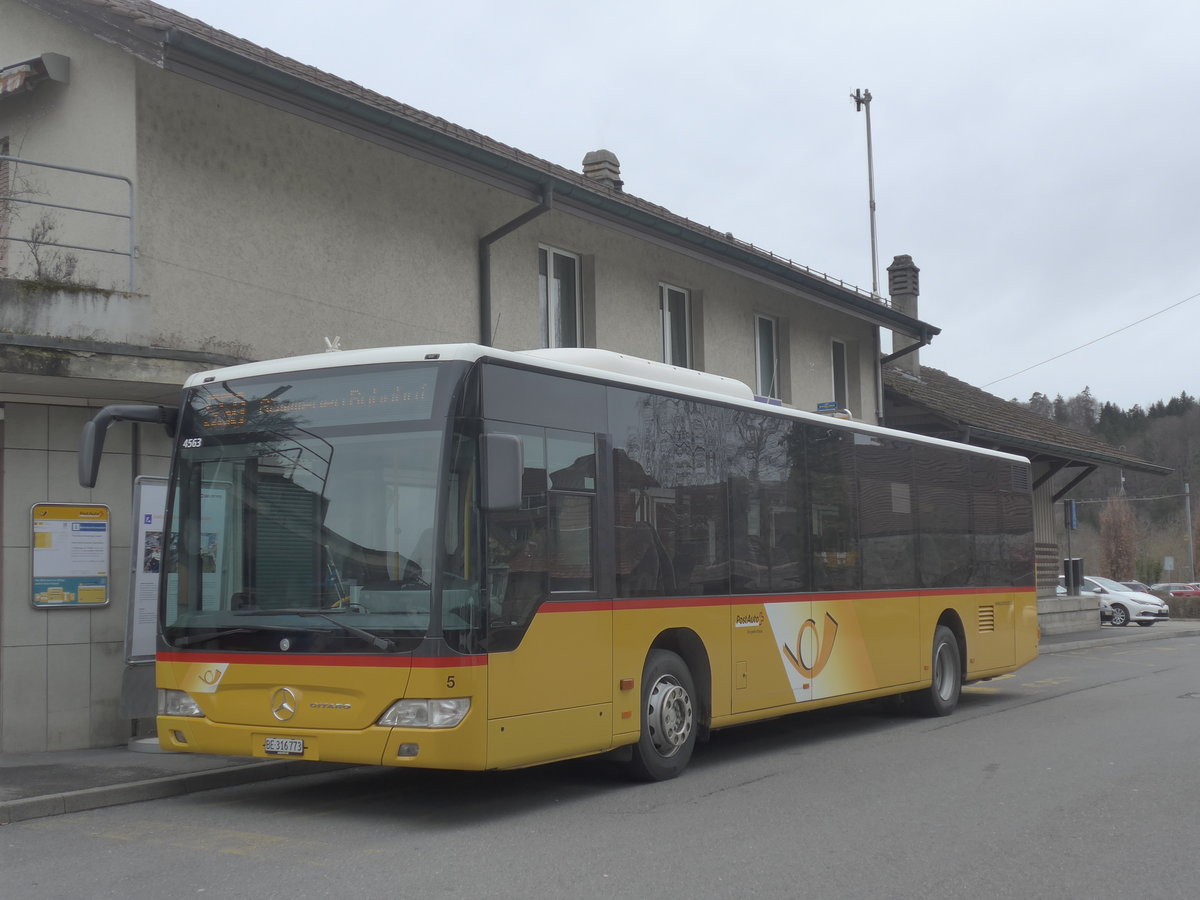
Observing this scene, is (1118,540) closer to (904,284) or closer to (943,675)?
(904,284)

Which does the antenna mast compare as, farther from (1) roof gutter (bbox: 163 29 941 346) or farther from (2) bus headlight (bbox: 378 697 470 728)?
(2) bus headlight (bbox: 378 697 470 728)

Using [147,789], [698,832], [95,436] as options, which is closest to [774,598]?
[698,832]

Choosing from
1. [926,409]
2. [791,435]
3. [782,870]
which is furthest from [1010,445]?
[782,870]

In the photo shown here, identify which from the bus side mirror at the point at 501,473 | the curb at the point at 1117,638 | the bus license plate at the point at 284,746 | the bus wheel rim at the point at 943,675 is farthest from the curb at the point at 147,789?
the curb at the point at 1117,638

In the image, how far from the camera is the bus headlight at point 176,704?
329 inches

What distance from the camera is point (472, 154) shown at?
13867 mm

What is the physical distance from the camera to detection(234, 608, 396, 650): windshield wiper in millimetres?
7691

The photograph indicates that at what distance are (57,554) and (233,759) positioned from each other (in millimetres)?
2514

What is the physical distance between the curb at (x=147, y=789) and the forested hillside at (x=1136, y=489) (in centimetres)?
7472

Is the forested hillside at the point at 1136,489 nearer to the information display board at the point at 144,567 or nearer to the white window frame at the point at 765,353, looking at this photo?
the white window frame at the point at 765,353

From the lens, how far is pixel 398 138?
1305 centimetres

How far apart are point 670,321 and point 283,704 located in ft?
39.6

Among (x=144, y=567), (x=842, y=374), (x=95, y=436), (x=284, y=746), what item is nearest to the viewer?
(x=284, y=746)

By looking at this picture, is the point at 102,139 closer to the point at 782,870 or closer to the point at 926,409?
the point at 782,870
